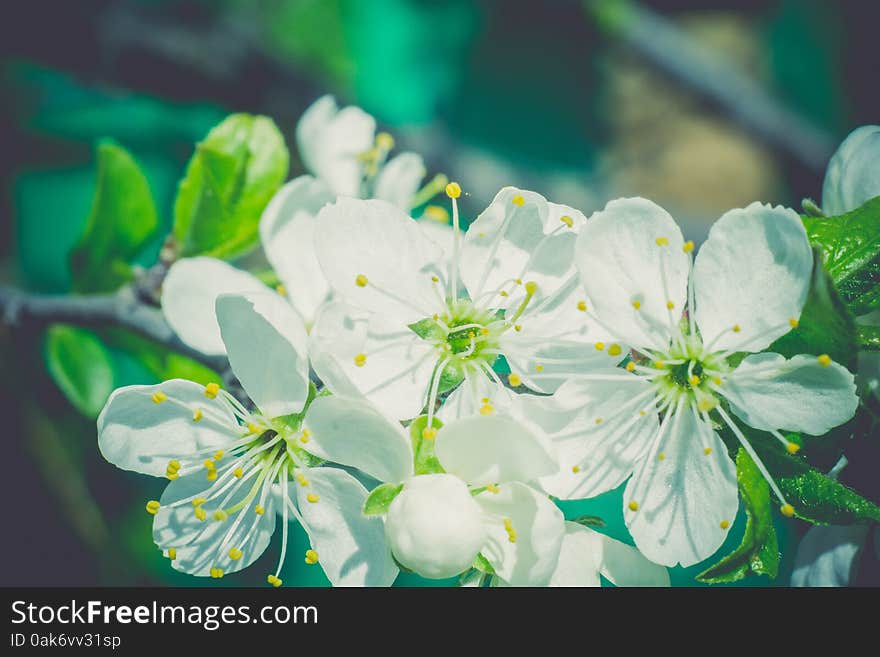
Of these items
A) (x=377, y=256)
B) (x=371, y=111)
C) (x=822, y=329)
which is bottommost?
(x=822, y=329)

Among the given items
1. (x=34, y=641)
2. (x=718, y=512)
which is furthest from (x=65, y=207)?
(x=718, y=512)

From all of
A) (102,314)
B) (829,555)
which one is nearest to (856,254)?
(829,555)

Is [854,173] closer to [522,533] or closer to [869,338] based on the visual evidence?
[869,338]

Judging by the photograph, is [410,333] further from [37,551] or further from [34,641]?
[37,551]

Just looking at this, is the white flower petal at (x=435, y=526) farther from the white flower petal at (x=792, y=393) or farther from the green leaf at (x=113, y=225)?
the green leaf at (x=113, y=225)

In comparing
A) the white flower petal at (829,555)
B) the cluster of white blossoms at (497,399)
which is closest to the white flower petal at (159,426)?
the cluster of white blossoms at (497,399)

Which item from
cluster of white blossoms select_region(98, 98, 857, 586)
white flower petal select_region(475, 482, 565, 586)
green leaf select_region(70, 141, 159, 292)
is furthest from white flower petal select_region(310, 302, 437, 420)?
green leaf select_region(70, 141, 159, 292)
